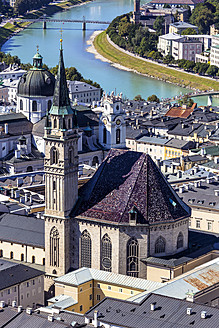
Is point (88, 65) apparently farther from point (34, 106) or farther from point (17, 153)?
point (17, 153)

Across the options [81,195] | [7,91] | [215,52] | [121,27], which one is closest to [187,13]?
[121,27]

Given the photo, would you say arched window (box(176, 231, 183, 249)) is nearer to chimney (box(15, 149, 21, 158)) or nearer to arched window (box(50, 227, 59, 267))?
arched window (box(50, 227, 59, 267))

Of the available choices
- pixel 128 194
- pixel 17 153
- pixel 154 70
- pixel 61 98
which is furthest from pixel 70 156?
pixel 154 70

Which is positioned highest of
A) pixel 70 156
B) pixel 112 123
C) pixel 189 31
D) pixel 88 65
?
pixel 70 156

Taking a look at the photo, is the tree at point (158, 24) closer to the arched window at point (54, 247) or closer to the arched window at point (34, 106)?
the arched window at point (34, 106)

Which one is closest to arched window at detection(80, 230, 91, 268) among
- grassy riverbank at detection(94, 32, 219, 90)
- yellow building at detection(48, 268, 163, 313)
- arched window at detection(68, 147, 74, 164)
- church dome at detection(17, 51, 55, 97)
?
yellow building at detection(48, 268, 163, 313)

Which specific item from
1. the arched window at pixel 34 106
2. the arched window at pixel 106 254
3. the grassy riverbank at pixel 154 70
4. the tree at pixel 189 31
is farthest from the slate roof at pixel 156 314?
the tree at pixel 189 31
